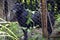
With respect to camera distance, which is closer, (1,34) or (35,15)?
(1,34)

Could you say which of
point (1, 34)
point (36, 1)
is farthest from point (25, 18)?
point (1, 34)

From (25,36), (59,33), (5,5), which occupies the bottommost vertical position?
(25,36)

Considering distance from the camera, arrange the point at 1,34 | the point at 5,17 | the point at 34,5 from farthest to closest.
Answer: the point at 34,5 < the point at 5,17 < the point at 1,34

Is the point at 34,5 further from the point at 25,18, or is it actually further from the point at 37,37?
the point at 37,37

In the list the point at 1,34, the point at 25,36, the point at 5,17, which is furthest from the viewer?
the point at 5,17

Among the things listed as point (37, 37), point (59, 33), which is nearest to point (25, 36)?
point (37, 37)

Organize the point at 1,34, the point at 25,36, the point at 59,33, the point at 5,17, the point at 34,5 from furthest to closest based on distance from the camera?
1. the point at 34,5
2. the point at 5,17
3. the point at 25,36
4. the point at 59,33
5. the point at 1,34

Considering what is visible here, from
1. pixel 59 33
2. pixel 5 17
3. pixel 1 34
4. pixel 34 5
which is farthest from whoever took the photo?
pixel 34 5

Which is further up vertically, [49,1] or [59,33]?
[49,1]

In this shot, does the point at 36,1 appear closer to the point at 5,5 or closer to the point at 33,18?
the point at 33,18

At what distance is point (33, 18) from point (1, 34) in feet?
3.11

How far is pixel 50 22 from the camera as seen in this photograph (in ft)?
8.11

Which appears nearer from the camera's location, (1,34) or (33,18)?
(1,34)

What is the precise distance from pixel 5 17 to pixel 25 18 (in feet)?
1.03
